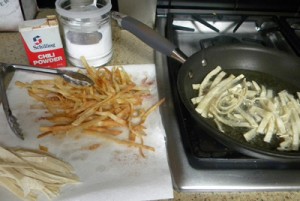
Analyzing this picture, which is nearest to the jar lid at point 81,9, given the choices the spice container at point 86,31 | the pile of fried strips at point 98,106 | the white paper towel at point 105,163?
the spice container at point 86,31

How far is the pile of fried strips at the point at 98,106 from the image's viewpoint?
619 mm

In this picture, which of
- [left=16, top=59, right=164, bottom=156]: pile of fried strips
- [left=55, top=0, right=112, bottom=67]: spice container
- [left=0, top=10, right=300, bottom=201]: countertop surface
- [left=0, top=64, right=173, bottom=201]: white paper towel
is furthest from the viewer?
[left=0, top=10, right=300, bottom=201]: countertop surface

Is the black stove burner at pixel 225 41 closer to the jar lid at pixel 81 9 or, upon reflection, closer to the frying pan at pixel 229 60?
the frying pan at pixel 229 60

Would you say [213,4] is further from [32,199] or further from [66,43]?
[32,199]

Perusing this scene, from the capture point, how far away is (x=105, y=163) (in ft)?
1.84

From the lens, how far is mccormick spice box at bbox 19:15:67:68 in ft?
2.31

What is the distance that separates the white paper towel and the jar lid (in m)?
0.24

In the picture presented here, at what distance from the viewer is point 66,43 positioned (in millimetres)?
771

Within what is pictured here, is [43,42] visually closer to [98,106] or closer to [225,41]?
[98,106]

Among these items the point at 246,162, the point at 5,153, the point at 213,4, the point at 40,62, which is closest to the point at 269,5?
the point at 213,4

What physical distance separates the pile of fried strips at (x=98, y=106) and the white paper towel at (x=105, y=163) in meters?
0.02

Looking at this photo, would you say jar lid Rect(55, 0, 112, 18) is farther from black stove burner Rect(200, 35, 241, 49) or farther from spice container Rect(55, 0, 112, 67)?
black stove burner Rect(200, 35, 241, 49)

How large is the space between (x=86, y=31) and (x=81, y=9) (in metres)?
0.06

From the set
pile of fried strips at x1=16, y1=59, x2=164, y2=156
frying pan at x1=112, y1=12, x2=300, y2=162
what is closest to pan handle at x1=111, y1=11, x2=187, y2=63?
frying pan at x1=112, y1=12, x2=300, y2=162
